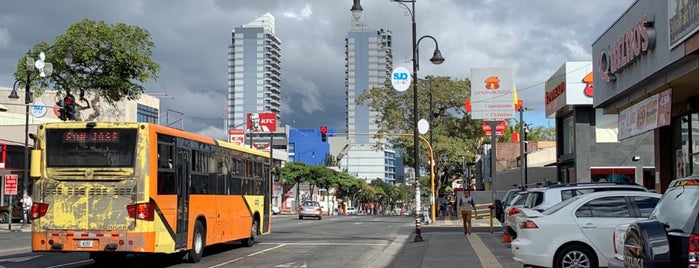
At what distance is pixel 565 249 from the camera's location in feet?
41.3

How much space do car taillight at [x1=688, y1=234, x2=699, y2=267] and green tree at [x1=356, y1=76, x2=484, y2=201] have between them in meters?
51.5

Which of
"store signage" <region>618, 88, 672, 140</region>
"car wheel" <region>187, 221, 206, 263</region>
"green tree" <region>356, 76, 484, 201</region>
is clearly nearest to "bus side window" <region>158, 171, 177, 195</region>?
"car wheel" <region>187, 221, 206, 263</region>

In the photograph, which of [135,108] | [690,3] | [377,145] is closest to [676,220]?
[690,3]

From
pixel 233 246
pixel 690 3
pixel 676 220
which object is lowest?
pixel 233 246

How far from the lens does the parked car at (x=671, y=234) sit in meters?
6.74

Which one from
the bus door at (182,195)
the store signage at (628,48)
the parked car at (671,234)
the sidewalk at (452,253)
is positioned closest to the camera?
the parked car at (671,234)

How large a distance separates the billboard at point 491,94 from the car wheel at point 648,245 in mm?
32070

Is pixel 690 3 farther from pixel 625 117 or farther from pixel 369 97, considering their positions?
pixel 369 97

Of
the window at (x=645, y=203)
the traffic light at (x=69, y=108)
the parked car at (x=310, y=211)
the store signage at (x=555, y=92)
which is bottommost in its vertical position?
the parked car at (x=310, y=211)

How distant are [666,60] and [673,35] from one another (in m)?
0.83

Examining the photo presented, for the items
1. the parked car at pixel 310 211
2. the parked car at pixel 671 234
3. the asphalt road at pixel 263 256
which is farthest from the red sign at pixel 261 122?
the parked car at pixel 671 234

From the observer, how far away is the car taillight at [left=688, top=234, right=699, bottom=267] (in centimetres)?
661

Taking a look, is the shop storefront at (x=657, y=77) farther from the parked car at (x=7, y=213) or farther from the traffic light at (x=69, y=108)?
Result: the parked car at (x=7, y=213)

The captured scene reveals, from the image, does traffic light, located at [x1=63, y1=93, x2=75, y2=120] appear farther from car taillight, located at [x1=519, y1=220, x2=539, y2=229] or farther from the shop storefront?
car taillight, located at [x1=519, y1=220, x2=539, y2=229]
